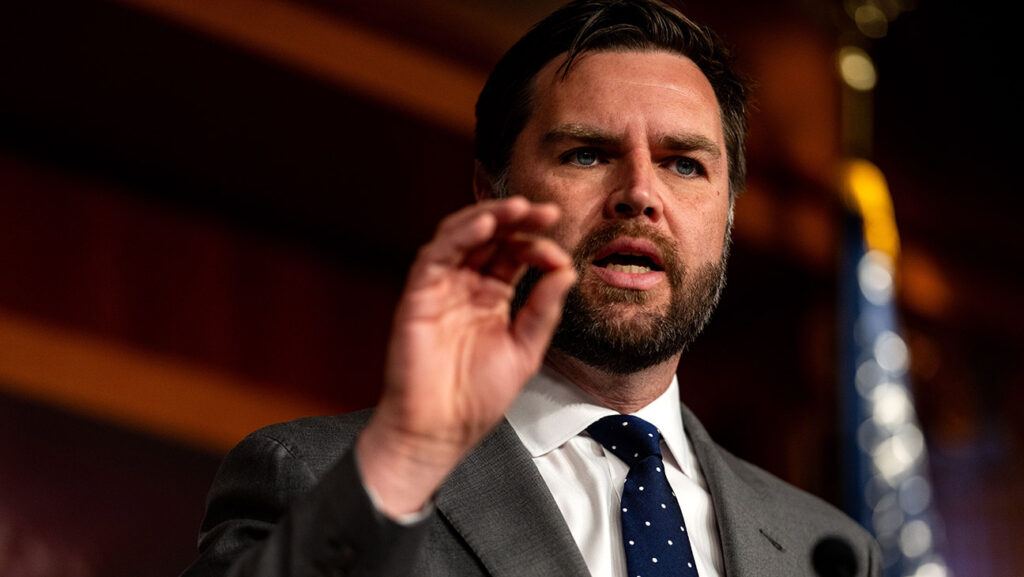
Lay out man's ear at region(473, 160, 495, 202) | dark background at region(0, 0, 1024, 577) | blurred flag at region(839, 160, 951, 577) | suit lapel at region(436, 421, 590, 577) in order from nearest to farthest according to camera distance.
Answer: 1. suit lapel at region(436, 421, 590, 577)
2. man's ear at region(473, 160, 495, 202)
3. dark background at region(0, 0, 1024, 577)
4. blurred flag at region(839, 160, 951, 577)

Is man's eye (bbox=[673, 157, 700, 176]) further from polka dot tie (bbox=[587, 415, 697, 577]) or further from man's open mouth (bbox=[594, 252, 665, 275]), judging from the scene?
polka dot tie (bbox=[587, 415, 697, 577])

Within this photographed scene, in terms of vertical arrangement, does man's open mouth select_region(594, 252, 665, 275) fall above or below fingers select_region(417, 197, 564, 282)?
below

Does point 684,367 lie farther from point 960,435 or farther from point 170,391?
point 170,391

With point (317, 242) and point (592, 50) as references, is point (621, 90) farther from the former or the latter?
point (317, 242)

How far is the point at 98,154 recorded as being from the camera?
2.96 meters

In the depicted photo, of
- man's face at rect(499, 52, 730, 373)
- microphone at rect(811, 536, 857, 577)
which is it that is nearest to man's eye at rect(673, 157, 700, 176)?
man's face at rect(499, 52, 730, 373)

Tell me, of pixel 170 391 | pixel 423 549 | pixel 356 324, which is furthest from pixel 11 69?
pixel 423 549

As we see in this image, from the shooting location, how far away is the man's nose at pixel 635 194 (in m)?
1.43

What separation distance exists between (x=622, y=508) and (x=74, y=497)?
1.71 m

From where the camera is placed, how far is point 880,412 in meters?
3.32

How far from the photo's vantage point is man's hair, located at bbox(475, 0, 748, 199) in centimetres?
162

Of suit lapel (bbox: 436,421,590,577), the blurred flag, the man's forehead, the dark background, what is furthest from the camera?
the blurred flag

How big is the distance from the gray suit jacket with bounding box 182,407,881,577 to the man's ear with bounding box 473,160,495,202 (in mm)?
362

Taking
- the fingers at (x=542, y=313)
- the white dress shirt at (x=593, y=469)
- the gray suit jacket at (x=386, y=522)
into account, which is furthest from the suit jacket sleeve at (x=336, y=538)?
the white dress shirt at (x=593, y=469)
